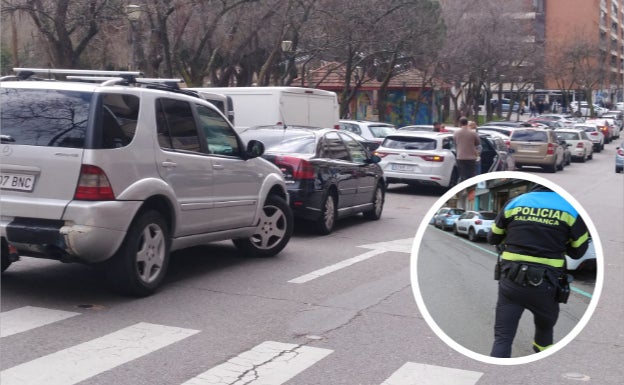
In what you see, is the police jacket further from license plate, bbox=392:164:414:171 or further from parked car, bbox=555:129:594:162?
parked car, bbox=555:129:594:162

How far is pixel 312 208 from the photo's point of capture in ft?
41.7

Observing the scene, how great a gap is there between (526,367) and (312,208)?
6637 millimetres

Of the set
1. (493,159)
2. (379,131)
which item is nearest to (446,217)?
(493,159)

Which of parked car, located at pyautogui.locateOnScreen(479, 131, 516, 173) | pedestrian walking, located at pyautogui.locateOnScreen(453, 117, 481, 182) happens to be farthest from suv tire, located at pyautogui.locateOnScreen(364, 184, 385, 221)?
parked car, located at pyautogui.locateOnScreen(479, 131, 516, 173)

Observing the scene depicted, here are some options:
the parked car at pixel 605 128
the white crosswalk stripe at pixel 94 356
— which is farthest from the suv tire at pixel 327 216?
the parked car at pixel 605 128

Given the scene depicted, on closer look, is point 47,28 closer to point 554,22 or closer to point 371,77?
point 371,77

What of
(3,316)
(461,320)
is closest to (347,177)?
(3,316)

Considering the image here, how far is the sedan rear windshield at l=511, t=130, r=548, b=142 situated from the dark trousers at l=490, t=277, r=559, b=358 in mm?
31618

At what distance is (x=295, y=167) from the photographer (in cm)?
1266

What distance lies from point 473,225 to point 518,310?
0.73 ft

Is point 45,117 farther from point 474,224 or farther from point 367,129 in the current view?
point 367,129

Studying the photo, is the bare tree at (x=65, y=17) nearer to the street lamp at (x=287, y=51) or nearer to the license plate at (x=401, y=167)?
the license plate at (x=401, y=167)

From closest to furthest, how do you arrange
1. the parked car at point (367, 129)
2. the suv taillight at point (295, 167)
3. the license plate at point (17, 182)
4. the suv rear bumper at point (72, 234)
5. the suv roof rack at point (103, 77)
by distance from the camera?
the suv rear bumper at point (72, 234), the license plate at point (17, 182), the suv roof rack at point (103, 77), the suv taillight at point (295, 167), the parked car at point (367, 129)

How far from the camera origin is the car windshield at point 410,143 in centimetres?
2000
